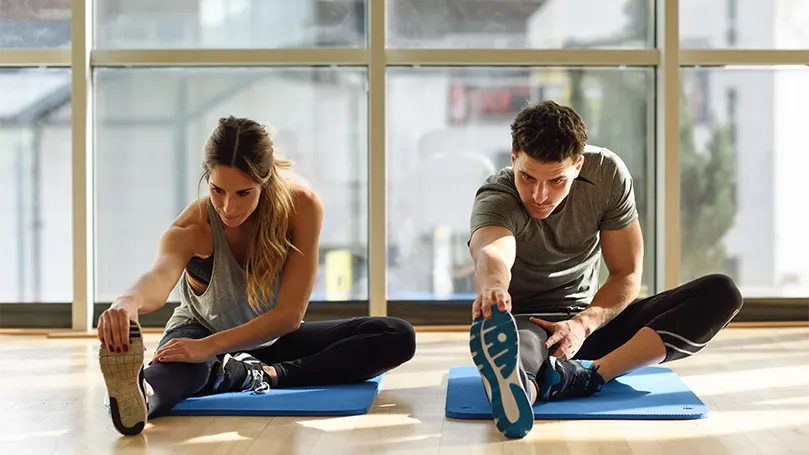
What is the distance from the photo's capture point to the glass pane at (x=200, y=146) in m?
4.64

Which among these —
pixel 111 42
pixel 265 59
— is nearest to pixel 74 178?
pixel 111 42

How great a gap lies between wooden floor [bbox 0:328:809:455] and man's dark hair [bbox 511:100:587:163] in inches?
25.8

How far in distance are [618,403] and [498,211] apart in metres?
0.58

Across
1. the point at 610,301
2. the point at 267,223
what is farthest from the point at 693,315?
the point at 267,223

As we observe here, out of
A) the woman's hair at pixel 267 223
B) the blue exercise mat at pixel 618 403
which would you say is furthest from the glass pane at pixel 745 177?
the woman's hair at pixel 267 223

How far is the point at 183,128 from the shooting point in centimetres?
466

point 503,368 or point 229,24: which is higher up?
point 229,24

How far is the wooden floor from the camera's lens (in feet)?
7.10

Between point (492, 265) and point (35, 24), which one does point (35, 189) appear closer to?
point (35, 24)

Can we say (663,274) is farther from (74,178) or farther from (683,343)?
(74,178)

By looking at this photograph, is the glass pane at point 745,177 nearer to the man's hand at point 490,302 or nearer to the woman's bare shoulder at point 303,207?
the woman's bare shoulder at point 303,207

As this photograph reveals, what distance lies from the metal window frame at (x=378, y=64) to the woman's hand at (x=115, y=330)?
2.37 m

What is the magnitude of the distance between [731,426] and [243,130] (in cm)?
140

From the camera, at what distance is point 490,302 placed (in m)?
2.11
